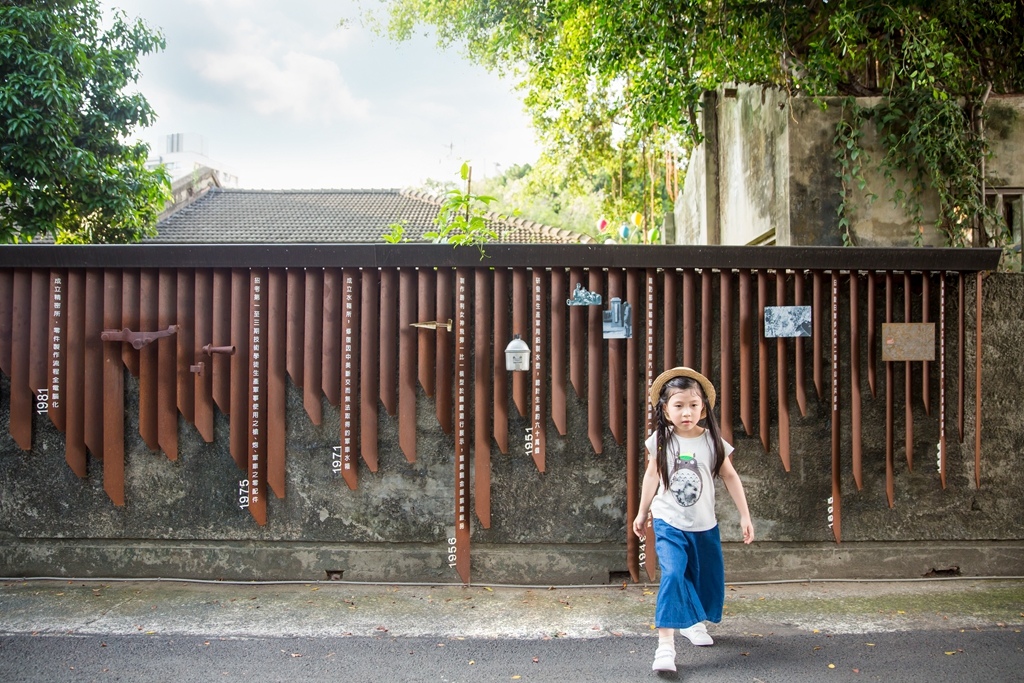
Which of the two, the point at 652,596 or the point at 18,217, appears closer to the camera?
the point at 652,596

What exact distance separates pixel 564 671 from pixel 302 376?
2.49 meters

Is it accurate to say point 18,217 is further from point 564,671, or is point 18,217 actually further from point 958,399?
point 958,399

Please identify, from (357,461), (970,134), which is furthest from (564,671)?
(970,134)

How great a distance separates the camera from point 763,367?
4727 millimetres

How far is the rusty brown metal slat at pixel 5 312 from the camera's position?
4.66 m

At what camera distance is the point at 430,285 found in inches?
186

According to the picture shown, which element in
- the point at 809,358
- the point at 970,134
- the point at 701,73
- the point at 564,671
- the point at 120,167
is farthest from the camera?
the point at 120,167

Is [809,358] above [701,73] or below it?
below

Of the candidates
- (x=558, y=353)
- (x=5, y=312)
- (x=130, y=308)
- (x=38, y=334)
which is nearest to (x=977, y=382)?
(x=558, y=353)

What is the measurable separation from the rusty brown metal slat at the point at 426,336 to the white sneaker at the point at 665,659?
211cm

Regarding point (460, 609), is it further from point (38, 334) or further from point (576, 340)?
point (38, 334)

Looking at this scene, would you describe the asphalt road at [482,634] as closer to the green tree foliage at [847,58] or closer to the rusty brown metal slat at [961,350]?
the rusty brown metal slat at [961,350]

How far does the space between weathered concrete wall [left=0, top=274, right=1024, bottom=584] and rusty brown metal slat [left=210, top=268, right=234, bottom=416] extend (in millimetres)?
200

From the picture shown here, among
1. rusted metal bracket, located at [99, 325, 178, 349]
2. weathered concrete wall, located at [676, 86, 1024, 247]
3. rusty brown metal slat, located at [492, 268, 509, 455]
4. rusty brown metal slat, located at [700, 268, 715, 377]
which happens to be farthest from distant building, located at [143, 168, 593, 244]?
rusted metal bracket, located at [99, 325, 178, 349]
